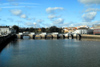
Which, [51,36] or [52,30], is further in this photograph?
[52,30]

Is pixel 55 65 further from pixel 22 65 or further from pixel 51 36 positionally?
pixel 51 36

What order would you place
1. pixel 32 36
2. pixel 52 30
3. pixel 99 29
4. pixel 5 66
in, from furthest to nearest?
pixel 52 30 → pixel 99 29 → pixel 32 36 → pixel 5 66

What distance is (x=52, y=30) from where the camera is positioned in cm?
17112

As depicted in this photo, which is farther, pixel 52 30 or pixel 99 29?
pixel 52 30

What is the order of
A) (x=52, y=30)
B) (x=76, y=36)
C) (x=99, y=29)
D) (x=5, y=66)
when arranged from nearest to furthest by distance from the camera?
(x=5, y=66) < (x=76, y=36) < (x=99, y=29) < (x=52, y=30)

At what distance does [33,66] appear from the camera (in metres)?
19.6

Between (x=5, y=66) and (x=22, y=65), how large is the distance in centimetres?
230

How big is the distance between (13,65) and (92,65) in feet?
36.8

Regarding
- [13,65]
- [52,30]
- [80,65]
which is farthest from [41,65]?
[52,30]

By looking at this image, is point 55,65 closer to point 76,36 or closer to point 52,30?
point 76,36

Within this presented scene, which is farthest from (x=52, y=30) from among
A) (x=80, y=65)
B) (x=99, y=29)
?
(x=80, y=65)

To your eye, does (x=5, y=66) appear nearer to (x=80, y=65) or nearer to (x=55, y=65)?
(x=55, y=65)

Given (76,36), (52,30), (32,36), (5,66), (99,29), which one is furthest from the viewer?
(52,30)

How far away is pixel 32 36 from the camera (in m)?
89.9
